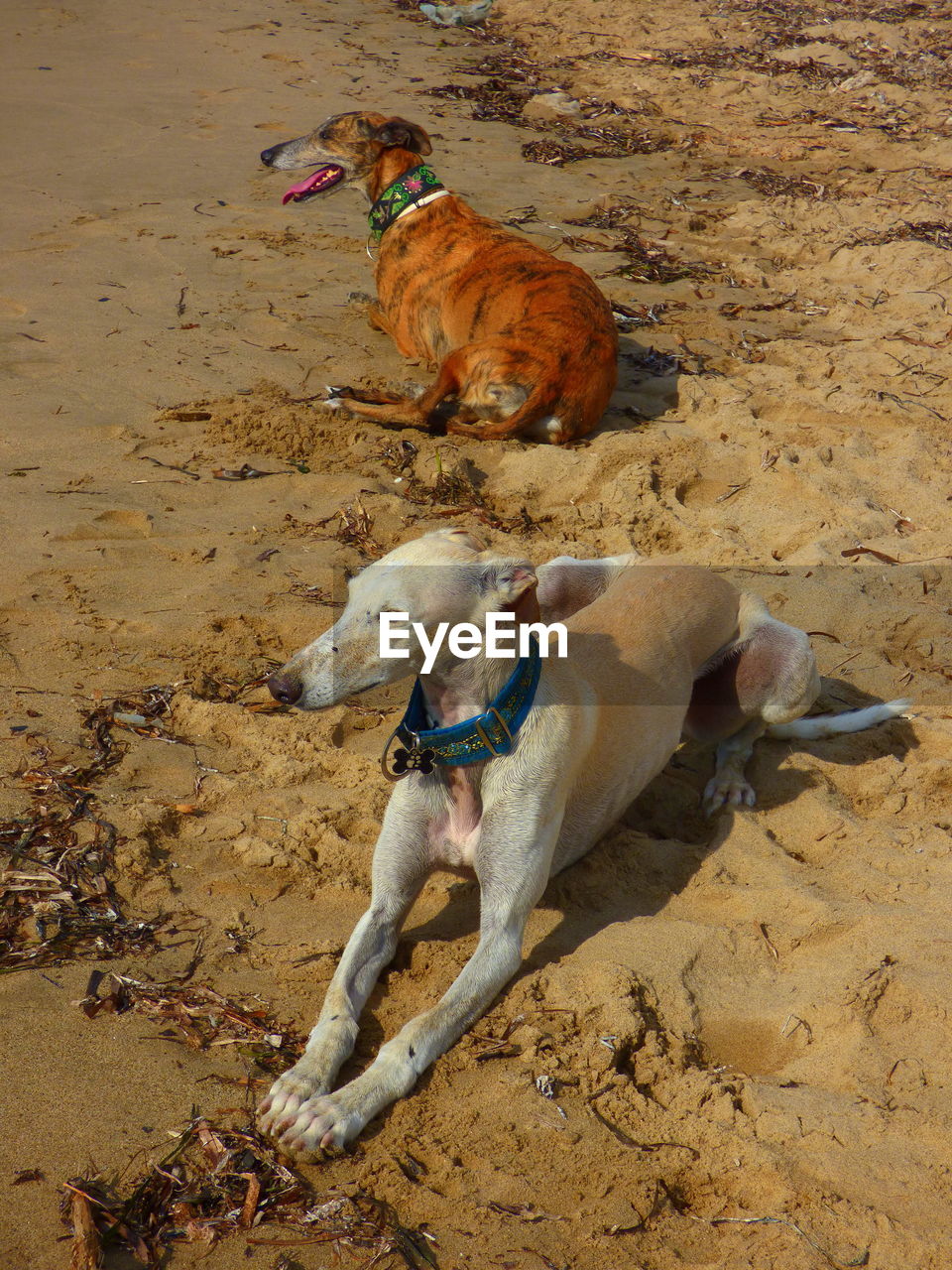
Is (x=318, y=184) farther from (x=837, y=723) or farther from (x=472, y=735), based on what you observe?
(x=472, y=735)

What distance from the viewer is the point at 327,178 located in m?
7.52

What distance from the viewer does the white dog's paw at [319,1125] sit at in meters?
2.47

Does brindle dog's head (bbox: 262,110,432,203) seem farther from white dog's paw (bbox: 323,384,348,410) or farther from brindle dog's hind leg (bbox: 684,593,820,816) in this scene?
brindle dog's hind leg (bbox: 684,593,820,816)

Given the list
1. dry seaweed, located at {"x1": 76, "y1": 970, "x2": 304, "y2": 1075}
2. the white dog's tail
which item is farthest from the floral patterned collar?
dry seaweed, located at {"x1": 76, "y1": 970, "x2": 304, "y2": 1075}

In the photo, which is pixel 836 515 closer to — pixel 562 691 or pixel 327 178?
pixel 562 691

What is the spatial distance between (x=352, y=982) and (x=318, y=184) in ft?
20.0

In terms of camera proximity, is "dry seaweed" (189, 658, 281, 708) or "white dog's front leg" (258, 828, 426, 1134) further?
"dry seaweed" (189, 658, 281, 708)

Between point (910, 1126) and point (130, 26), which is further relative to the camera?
point (130, 26)

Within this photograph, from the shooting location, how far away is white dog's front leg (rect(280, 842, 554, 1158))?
2.51 m

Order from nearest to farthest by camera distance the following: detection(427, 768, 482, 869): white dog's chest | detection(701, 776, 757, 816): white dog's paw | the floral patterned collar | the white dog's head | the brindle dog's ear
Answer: the white dog's head, detection(427, 768, 482, 869): white dog's chest, detection(701, 776, 757, 816): white dog's paw, the floral patterned collar, the brindle dog's ear

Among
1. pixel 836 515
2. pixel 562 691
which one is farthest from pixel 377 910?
pixel 836 515

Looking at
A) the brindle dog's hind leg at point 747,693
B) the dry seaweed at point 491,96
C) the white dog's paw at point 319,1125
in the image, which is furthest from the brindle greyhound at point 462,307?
the dry seaweed at point 491,96

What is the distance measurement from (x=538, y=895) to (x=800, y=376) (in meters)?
4.78

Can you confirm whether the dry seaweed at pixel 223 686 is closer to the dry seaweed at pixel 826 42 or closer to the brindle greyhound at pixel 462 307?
the brindle greyhound at pixel 462 307
